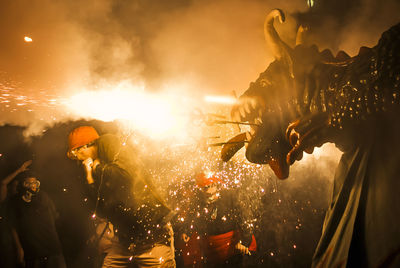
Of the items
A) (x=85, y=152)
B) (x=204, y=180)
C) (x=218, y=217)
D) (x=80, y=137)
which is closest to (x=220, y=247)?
(x=218, y=217)

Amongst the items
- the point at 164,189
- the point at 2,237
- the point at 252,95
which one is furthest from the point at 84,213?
the point at 252,95

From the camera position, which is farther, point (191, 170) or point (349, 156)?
point (191, 170)

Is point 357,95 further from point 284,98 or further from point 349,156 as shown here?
point 284,98

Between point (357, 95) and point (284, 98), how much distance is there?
0.81m

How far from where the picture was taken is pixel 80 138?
201 inches

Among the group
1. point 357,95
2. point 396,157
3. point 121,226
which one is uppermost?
point 357,95

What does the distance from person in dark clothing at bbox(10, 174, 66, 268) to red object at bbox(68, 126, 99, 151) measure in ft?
13.7

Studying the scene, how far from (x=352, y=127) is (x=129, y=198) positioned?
436 cm

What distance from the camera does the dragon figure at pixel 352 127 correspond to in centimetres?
145

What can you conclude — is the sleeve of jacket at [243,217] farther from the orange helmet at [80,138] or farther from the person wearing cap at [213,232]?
the orange helmet at [80,138]

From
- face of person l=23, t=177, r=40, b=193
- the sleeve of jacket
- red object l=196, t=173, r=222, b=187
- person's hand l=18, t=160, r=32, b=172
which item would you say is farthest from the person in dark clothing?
the sleeve of jacket

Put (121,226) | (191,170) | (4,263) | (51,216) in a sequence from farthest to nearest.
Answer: (191,170), (51,216), (4,263), (121,226)

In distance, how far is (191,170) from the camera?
8.95 metres

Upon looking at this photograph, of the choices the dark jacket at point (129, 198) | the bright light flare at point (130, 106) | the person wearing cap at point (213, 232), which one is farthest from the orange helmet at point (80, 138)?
the person wearing cap at point (213, 232)
